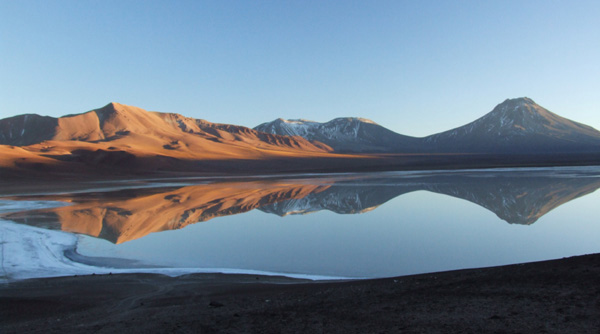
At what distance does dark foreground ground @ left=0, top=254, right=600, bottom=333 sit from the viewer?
483cm

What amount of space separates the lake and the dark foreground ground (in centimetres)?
154

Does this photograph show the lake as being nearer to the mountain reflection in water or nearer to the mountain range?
the mountain reflection in water

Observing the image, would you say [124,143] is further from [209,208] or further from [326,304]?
[326,304]

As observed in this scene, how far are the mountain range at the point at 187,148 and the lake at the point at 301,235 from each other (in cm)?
3779

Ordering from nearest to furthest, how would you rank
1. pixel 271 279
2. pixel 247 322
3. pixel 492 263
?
pixel 247 322
pixel 271 279
pixel 492 263

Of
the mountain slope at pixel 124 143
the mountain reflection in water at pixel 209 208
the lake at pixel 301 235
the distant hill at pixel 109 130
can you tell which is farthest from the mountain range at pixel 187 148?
the lake at pixel 301 235

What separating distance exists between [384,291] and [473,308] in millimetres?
1462

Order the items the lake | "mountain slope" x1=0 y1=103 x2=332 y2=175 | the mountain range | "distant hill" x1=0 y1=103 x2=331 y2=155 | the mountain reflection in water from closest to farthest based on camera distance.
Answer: the lake → the mountain reflection in water → "mountain slope" x1=0 y1=103 x2=332 y2=175 → the mountain range → "distant hill" x1=0 y1=103 x2=331 y2=155

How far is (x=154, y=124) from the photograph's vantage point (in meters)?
137

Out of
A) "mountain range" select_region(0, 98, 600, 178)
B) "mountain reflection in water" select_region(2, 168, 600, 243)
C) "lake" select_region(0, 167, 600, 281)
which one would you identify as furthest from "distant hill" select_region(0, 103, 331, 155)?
"lake" select_region(0, 167, 600, 281)

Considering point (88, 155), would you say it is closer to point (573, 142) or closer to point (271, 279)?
point (271, 279)

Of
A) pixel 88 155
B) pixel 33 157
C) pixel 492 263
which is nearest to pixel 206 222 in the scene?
pixel 492 263

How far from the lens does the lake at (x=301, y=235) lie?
954cm

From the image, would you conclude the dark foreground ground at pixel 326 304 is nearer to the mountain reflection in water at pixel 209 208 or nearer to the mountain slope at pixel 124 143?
the mountain reflection in water at pixel 209 208
